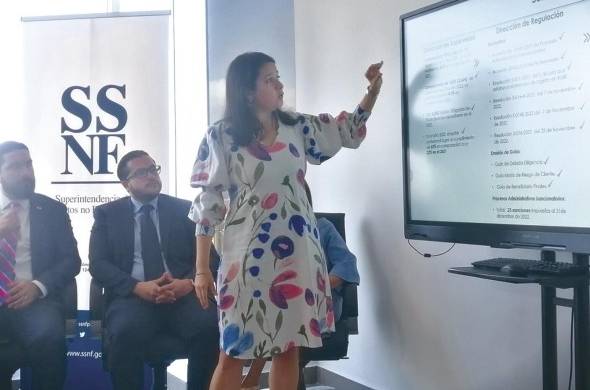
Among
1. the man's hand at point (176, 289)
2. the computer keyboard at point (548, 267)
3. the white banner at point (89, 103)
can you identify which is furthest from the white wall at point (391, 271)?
the man's hand at point (176, 289)

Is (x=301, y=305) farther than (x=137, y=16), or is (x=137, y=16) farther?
(x=137, y=16)

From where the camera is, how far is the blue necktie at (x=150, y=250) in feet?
9.45

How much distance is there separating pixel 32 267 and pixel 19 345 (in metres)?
0.39

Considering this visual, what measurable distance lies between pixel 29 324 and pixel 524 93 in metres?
2.12

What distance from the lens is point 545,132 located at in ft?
6.26

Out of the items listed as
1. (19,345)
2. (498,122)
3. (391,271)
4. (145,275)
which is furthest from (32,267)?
(498,122)

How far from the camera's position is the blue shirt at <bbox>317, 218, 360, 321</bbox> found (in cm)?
281

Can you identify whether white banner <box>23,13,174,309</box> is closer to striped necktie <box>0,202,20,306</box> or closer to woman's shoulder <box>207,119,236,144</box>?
striped necktie <box>0,202,20,306</box>

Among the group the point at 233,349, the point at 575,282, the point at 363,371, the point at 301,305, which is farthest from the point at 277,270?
the point at 363,371

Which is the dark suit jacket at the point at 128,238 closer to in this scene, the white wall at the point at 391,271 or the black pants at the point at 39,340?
the black pants at the point at 39,340

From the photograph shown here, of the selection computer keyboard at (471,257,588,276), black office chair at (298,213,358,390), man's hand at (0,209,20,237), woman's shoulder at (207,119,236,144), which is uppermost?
woman's shoulder at (207,119,236,144)

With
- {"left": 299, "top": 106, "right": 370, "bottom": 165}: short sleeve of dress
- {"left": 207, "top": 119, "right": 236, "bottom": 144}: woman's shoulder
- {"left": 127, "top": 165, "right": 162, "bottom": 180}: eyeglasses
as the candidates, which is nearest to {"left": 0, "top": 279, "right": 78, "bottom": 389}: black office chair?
{"left": 127, "top": 165, "right": 162, "bottom": 180}: eyeglasses

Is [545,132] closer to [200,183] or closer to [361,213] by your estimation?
[200,183]

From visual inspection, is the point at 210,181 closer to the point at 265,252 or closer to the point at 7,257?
the point at 265,252
